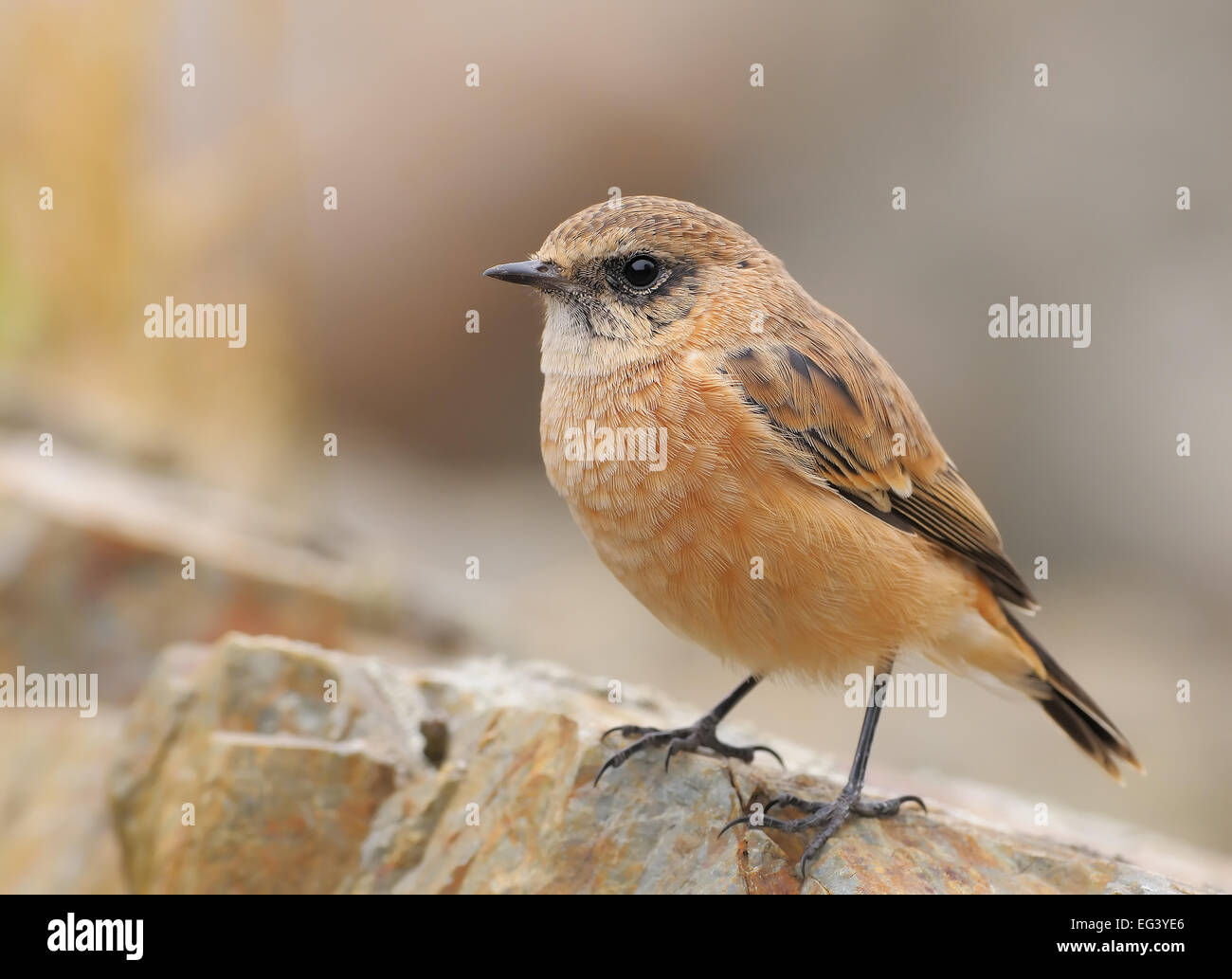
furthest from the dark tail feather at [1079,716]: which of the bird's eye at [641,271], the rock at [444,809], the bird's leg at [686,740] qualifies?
the bird's eye at [641,271]

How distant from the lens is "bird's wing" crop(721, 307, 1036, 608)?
532cm

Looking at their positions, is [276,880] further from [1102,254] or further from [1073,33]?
[1073,33]

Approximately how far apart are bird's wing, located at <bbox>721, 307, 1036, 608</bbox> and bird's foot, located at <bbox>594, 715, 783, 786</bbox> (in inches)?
49.4

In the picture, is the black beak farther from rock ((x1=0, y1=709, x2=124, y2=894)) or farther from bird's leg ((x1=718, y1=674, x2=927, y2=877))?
rock ((x1=0, y1=709, x2=124, y2=894))

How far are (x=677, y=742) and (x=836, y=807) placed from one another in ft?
2.50

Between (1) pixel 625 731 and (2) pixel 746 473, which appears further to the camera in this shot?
(1) pixel 625 731

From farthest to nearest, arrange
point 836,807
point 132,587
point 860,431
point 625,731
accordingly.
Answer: point 132,587 < point 625,731 < point 860,431 < point 836,807

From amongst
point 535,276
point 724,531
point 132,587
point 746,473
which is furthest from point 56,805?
point 746,473

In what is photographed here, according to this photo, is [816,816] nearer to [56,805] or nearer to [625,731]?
[625,731]

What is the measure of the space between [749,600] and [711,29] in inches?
444

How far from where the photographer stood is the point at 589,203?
1387cm

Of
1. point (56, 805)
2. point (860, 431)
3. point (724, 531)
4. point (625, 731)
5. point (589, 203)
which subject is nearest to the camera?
point (724, 531)

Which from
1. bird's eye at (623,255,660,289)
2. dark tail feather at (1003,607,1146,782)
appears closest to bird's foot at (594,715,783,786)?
dark tail feather at (1003,607,1146,782)

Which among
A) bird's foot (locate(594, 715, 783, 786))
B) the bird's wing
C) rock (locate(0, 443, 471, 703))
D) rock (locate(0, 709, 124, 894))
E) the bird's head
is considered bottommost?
rock (locate(0, 709, 124, 894))
